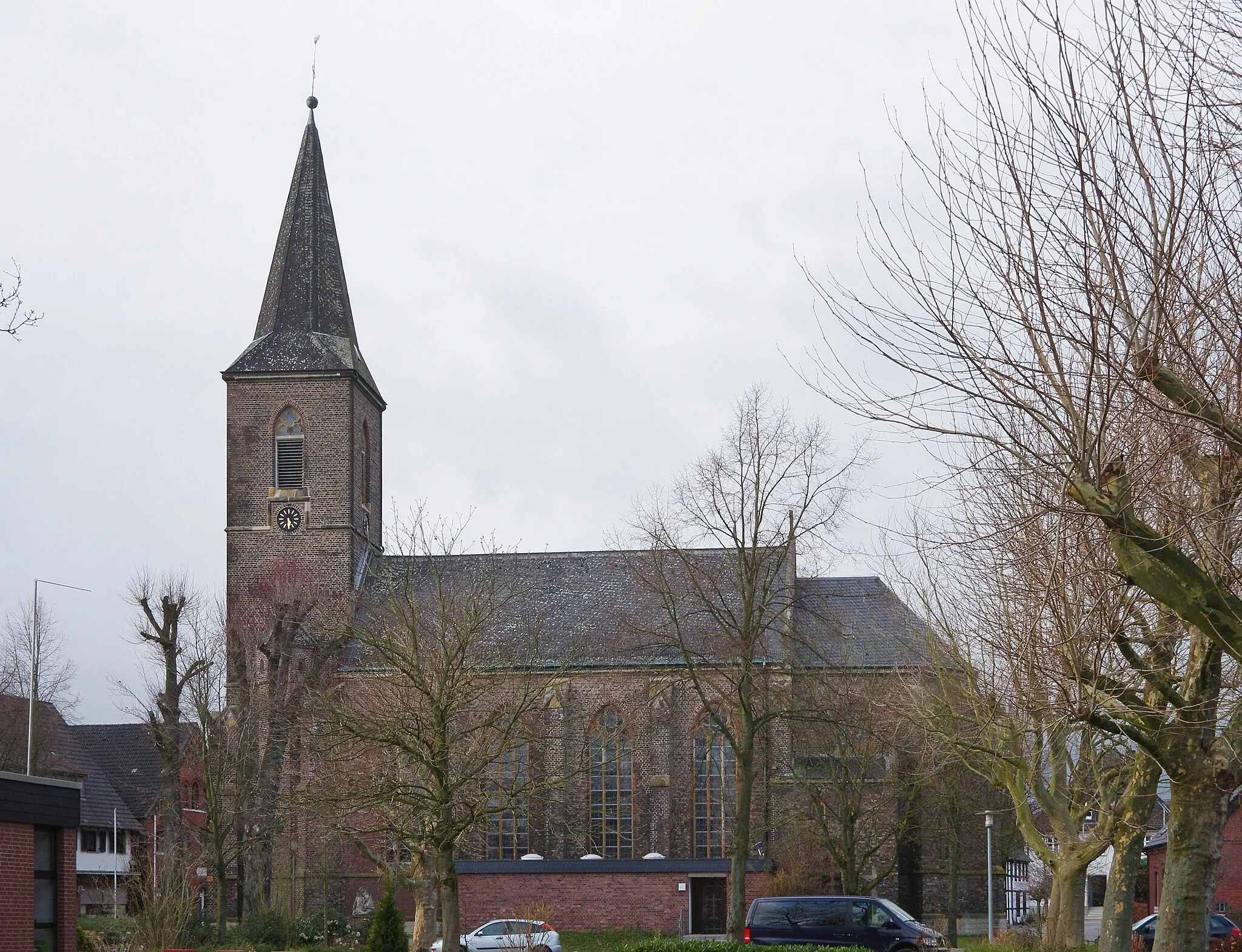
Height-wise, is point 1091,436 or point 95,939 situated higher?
point 1091,436

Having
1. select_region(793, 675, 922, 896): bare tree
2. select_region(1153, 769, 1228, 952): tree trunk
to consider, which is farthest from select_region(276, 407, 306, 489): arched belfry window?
select_region(1153, 769, 1228, 952): tree trunk

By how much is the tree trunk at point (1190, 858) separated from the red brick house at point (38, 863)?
49.5 ft

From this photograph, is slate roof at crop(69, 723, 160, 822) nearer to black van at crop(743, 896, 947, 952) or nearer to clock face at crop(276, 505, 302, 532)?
clock face at crop(276, 505, 302, 532)

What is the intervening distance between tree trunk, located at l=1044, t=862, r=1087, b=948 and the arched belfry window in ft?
112

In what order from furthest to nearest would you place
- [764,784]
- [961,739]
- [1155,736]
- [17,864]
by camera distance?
[764,784] → [961,739] → [17,864] → [1155,736]

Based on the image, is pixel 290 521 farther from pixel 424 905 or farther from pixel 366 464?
pixel 424 905

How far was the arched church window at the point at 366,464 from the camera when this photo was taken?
174ft

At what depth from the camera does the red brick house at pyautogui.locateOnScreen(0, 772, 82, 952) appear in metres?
20.0

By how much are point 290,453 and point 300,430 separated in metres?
0.93

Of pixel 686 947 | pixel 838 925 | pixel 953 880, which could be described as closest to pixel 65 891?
pixel 686 947

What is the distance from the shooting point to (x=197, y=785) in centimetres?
4991

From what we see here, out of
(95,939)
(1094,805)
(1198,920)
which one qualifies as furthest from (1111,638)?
(95,939)

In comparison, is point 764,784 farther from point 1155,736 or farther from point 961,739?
point 1155,736

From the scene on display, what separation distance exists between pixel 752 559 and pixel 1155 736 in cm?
1837
